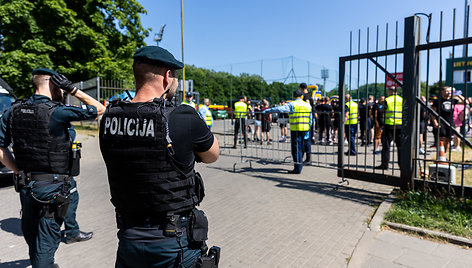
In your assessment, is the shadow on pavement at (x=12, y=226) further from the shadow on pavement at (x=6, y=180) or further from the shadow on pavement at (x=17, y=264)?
the shadow on pavement at (x=6, y=180)

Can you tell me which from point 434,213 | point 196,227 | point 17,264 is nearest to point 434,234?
point 434,213

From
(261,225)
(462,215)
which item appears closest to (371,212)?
(462,215)

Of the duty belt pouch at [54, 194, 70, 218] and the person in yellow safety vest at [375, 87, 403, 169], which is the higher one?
the person in yellow safety vest at [375, 87, 403, 169]

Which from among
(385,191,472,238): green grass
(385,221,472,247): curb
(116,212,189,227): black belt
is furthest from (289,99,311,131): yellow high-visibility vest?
(116,212,189,227): black belt

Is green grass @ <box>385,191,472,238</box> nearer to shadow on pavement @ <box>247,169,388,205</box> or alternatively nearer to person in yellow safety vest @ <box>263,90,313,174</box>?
shadow on pavement @ <box>247,169,388,205</box>

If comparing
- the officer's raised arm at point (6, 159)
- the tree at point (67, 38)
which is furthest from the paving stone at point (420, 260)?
the tree at point (67, 38)

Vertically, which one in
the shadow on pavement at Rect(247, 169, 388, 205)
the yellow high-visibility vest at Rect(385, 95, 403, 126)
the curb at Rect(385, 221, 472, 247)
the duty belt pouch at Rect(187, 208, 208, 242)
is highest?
the yellow high-visibility vest at Rect(385, 95, 403, 126)

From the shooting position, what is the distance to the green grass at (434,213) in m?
4.13

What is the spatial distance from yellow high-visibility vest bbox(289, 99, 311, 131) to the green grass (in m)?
2.90

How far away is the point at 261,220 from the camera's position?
4.82 meters

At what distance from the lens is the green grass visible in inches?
163

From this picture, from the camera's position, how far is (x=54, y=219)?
2967mm

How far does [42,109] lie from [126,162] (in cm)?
156

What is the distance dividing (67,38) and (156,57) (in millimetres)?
20117
